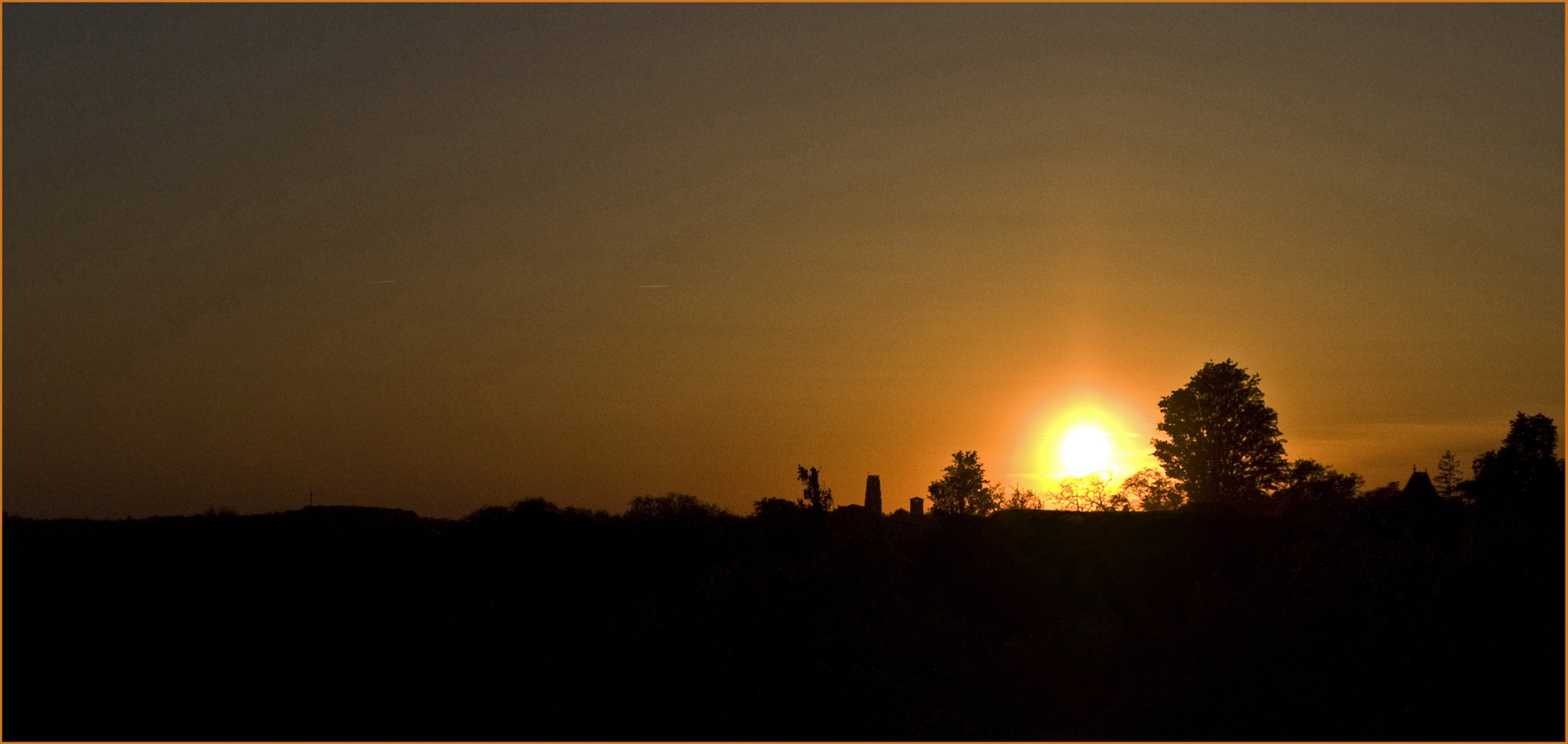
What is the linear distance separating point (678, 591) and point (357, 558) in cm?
997

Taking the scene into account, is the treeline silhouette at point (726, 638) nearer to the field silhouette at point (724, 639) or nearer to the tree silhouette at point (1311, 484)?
the field silhouette at point (724, 639)

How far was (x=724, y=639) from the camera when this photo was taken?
26578mm

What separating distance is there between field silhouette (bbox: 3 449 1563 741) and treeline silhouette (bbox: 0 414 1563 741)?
0.23 ft

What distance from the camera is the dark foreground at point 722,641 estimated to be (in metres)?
25.0

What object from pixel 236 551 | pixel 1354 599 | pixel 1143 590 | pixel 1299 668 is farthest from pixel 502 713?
pixel 1143 590

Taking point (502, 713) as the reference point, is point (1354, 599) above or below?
above

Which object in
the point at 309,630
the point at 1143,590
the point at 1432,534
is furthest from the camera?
the point at 1143,590

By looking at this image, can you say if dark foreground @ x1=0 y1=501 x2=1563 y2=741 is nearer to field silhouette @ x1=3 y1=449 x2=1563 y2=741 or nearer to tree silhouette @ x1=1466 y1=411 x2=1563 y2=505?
field silhouette @ x1=3 y1=449 x2=1563 y2=741

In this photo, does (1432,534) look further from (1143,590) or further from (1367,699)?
(1367,699)

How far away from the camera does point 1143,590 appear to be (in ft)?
131

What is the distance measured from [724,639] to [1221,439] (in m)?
52.4

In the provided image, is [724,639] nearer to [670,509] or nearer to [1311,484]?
[670,509]

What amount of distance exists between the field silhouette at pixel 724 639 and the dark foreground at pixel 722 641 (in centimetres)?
8

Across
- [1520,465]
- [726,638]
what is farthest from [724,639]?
[1520,465]
